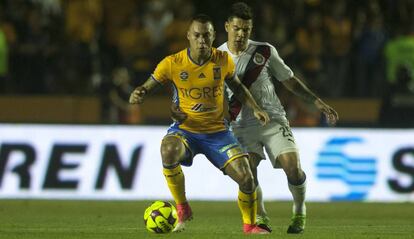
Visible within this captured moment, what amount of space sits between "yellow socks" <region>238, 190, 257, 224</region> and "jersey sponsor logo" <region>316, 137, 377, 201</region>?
686cm

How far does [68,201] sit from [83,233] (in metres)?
5.94

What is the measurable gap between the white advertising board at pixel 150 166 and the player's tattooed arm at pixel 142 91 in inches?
262

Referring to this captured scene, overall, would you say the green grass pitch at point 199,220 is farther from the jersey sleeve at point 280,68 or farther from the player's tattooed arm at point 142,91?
the jersey sleeve at point 280,68

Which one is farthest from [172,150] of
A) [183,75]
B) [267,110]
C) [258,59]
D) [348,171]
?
[348,171]

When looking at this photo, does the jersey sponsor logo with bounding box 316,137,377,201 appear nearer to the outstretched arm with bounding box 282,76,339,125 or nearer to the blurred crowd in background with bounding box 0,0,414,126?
the blurred crowd in background with bounding box 0,0,414,126

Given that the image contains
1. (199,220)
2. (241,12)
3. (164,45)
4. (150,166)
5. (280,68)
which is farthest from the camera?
(164,45)

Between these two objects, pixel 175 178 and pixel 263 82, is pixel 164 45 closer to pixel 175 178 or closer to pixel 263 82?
pixel 263 82

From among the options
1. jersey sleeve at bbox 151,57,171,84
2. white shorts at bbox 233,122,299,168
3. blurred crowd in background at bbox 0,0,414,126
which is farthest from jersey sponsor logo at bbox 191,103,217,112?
blurred crowd in background at bbox 0,0,414,126

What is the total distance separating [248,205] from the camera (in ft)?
34.9

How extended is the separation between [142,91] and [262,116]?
113 centimetres

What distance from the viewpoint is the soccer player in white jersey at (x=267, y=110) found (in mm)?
11125

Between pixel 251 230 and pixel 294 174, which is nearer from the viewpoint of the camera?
pixel 251 230

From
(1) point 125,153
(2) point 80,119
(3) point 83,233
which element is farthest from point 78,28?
(3) point 83,233

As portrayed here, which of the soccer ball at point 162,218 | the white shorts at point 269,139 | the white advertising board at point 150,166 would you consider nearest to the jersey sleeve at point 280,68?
the white shorts at point 269,139
